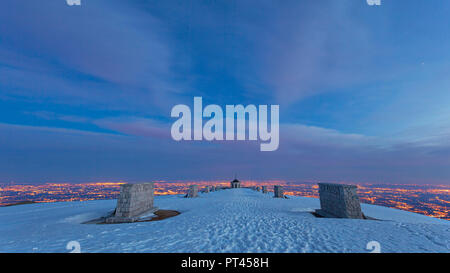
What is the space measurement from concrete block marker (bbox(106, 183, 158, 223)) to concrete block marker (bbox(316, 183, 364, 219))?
14848 mm

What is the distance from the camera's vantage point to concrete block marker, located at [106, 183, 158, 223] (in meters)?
10.6

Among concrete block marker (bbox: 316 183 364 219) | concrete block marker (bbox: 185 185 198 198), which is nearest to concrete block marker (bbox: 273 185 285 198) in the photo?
concrete block marker (bbox: 316 183 364 219)

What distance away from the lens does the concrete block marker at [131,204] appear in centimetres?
1062

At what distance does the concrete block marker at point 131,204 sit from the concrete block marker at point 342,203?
48.7 feet

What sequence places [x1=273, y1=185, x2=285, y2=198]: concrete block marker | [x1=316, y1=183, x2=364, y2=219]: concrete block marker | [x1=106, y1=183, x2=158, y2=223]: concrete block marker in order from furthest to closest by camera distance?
[x1=273, y1=185, x2=285, y2=198]: concrete block marker < [x1=106, y1=183, x2=158, y2=223]: concrete block marker < [x1=316, y1=183, x2=364, y2=219]: concrete block marker

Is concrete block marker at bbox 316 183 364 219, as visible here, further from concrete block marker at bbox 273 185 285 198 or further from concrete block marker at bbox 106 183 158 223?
concrete block marker at bbox 106 183 158 223

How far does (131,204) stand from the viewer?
11273 mm

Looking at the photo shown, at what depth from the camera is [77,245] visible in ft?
19.4

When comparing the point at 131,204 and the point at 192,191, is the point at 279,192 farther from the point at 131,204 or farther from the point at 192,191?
the point at 131,204

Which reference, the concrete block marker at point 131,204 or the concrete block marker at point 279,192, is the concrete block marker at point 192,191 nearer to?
the concrete block marker at point 131,204

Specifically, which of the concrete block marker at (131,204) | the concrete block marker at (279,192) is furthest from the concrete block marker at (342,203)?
the concrete block marker at (131,204)
